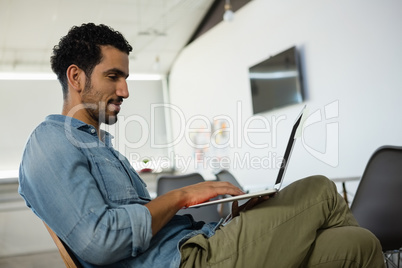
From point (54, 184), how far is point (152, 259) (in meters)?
0.31

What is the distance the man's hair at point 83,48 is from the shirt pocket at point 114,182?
342 millimetres

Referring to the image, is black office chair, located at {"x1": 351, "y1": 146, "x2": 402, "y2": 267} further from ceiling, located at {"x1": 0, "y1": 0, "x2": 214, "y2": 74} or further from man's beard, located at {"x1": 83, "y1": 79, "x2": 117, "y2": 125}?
ceiling, located at {"x1": 0, "y1": 0, "x2": 214, "y2": 74}

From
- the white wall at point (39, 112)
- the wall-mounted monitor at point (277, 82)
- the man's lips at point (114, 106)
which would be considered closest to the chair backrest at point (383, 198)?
the man's lips at point (114, 106)

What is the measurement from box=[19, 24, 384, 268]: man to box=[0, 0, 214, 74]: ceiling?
663cm

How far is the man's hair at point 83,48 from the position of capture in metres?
1.42

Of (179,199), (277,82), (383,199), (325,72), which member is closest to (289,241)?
(179,199)

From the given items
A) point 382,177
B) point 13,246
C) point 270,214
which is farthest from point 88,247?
point 13,246

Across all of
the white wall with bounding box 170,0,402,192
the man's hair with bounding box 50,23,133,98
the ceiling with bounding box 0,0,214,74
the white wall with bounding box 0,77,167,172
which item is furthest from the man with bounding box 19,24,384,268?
the white wall with bounding box 0,77,167,172

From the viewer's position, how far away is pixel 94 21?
7.80 metres

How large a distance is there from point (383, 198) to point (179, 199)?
65.2 inches

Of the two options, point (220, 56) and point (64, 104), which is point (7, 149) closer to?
point (220, 56)

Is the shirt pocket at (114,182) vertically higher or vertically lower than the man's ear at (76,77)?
lower

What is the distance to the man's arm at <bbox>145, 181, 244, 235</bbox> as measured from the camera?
1105 millimetres

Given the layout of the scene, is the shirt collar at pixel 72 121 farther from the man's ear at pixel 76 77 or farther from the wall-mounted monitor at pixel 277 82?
the wall-mounted monitor at pixel 277 82
